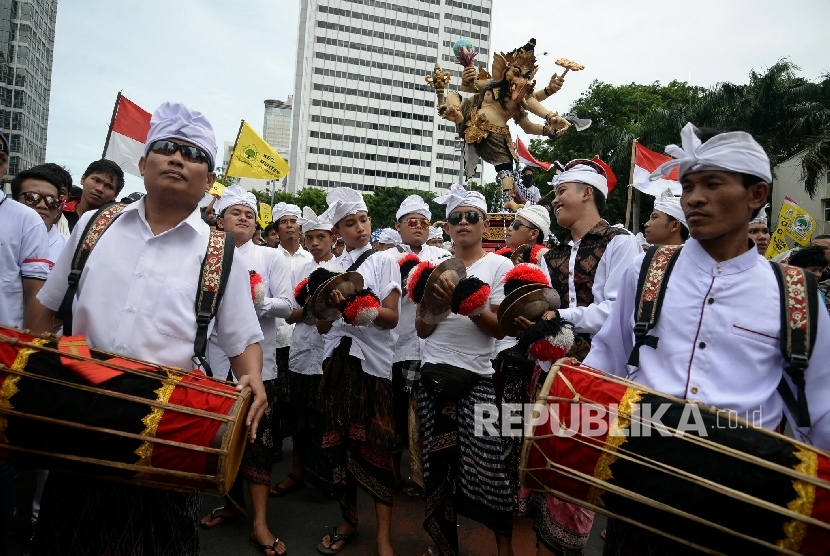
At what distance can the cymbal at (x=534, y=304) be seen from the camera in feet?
10.1

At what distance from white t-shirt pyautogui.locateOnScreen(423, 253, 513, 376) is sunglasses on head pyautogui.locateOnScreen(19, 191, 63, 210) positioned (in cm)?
333

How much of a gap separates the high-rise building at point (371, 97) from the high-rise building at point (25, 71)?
3301cm

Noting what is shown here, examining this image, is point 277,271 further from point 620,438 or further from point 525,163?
point 525,163

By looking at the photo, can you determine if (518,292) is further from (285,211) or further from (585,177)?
(285,211)

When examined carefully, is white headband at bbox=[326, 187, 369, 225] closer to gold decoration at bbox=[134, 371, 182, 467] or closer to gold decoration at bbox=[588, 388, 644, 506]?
gold decoration at bbox=[134, 371, 182, 467]

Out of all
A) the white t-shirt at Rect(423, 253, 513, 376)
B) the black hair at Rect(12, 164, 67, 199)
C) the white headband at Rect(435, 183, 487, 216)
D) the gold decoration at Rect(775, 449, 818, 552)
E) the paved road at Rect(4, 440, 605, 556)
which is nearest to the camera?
the gold decoration at Rect(775, 449, 818, 552)

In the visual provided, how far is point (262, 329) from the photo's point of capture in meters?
4.80

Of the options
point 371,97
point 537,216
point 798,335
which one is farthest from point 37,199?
point 371,97

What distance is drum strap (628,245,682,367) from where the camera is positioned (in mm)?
2234

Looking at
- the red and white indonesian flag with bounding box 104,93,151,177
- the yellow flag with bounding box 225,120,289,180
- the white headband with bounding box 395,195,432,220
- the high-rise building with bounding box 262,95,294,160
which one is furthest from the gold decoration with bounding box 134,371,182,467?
the high-rise building with bounding box 262,95,294,160

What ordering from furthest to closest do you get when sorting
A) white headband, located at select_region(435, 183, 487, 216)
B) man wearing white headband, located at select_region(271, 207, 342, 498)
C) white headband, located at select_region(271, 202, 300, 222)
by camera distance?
1. white headband, located at select_region(271, 202, 300, 222)
2. man wearing white headband, located at select_region(271, 207, 342, 498)
3. white headband, located at select_region(435, 183, 487, 216)

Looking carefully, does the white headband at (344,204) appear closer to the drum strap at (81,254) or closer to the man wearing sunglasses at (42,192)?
the man wearing sunglasses at (42,192)

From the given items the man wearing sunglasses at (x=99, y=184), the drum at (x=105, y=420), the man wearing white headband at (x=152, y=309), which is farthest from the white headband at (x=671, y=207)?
the man wearing sunglasses at (x=99, y=184)

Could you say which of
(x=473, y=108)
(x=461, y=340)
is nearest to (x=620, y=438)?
(x=461, y=340)
